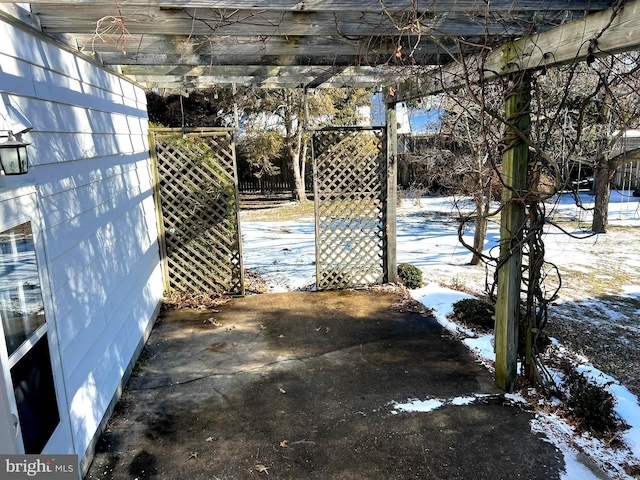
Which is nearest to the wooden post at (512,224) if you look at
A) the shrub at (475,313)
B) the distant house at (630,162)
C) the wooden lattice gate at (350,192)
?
the distant house at (630,162)

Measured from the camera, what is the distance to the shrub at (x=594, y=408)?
2992 mm

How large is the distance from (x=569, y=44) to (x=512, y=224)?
124cm

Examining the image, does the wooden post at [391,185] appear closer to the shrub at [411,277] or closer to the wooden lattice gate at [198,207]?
the shrub at [411,277]

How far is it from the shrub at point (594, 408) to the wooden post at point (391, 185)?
3274 millimetres

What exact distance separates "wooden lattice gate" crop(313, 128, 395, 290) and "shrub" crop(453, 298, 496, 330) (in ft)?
4.96

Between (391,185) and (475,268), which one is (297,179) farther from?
(391,185)

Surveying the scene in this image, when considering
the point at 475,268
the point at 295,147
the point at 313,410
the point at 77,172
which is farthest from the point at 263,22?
the point at 295,147

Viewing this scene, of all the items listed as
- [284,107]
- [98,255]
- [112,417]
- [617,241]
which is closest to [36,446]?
[112,417]

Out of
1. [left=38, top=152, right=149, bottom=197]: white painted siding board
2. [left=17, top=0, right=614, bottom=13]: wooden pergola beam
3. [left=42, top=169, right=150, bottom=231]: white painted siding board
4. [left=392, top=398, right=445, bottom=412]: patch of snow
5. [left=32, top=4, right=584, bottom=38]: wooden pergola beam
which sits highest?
[left=32, top=4, right=584, bottom=38]: wooden pergola beam

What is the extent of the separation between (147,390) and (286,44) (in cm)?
307

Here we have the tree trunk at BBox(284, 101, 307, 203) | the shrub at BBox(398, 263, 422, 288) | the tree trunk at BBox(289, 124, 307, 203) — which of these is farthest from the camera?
the tree trunk at BBox(289, 124, 307, 203)

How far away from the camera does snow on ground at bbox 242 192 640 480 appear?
2928 mm

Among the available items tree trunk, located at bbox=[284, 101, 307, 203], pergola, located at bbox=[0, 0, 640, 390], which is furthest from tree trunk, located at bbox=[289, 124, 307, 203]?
pergola, located at bbox=[0, 0, 640, 390]

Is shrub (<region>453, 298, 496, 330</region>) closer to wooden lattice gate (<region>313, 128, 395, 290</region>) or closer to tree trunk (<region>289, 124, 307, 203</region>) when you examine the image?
wooden lattice gate (<region>313, 128, 395, 290</region>)
